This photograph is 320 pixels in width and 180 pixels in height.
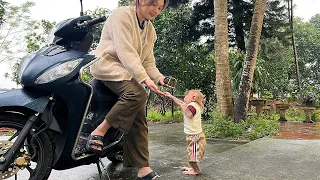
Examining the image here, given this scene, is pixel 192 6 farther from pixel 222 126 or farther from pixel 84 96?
pixel 84 96

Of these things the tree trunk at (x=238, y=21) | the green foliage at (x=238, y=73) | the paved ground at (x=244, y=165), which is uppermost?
the tree trunk at (x=238, y=21)

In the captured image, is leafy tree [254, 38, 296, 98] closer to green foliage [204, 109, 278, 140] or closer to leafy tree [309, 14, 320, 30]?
green foliage [204, 109, 278, 140]

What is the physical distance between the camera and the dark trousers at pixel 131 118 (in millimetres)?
2395

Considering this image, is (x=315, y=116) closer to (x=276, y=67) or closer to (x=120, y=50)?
(x=120, y=50)

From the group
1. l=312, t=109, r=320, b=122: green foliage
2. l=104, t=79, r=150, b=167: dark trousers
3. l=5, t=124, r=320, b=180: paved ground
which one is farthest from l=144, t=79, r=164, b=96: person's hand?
l=312, t=109, r=320, b=122: green foliage

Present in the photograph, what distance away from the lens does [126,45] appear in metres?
2.42

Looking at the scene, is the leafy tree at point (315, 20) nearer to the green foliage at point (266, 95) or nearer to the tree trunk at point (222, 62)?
the green foliage at point (266, 95)

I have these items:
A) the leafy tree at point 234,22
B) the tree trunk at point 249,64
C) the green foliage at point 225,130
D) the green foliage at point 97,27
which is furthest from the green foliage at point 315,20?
the green foliage at point 225,130

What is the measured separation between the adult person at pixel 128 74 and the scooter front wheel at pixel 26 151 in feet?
1.00

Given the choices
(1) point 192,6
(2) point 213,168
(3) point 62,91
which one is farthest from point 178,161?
(1) point 192,6

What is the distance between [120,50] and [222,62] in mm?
4648

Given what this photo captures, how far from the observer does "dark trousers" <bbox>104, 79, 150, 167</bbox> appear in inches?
94.3

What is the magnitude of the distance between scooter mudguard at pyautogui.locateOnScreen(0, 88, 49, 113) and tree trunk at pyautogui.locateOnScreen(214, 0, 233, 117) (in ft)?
16.2

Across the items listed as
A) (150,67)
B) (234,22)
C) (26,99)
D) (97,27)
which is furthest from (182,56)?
(26,99)
